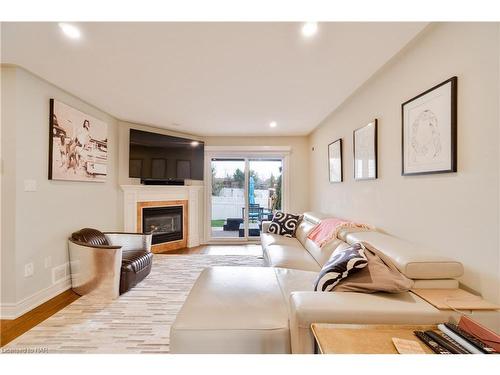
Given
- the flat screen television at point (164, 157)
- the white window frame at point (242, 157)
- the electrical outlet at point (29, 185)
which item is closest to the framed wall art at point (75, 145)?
the electrical outlet at point (29, 185)

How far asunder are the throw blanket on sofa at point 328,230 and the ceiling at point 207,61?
154cm

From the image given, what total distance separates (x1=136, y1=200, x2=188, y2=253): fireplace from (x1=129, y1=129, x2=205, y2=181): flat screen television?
0.53 m

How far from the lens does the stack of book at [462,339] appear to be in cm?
84

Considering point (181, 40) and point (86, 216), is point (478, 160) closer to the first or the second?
point (181, 40)

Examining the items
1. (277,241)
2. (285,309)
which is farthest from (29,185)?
(277,241)

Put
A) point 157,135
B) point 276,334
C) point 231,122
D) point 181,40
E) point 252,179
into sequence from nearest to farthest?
1. point 276,334
2. point 181,40
3. point 231,122
4. point 157,135
5. point 252,179

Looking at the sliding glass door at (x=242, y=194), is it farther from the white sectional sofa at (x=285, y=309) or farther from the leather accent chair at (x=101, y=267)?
the white sectional sofa at (x=285, y=309)

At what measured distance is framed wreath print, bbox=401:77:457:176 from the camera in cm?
144

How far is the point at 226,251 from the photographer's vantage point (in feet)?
15.0

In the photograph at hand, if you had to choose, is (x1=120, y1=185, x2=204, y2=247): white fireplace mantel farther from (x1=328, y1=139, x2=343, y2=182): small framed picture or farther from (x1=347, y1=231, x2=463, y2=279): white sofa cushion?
(x1=347, y1=231, x2=463, y2=279): white sofa cushion

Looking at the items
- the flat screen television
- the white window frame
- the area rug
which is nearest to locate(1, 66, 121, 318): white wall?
the area rug
